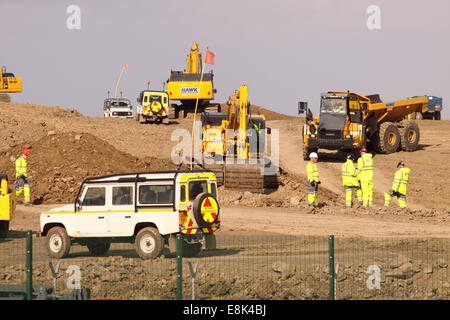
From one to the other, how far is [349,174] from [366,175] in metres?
0.57

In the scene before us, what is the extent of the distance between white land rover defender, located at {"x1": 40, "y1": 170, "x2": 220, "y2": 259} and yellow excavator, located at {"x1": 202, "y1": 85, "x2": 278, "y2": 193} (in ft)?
38.6

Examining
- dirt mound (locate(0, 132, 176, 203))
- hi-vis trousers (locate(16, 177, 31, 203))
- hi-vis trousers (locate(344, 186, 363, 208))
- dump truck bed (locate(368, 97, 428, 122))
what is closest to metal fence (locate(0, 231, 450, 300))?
hi-vis trousers (locate(344, 186, 363, 208))

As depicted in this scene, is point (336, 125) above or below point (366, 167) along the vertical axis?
above

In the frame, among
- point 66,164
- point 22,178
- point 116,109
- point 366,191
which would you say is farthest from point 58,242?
point 116,109

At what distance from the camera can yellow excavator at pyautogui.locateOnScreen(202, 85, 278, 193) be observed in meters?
27.8

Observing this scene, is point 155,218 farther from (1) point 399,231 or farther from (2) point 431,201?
(2) point 431,201

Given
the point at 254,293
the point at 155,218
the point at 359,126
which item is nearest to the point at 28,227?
the point at 155,218

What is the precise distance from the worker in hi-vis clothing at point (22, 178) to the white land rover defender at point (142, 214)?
399 inches

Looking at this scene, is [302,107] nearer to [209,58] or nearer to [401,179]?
[209,58]

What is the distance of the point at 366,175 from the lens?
2391 centimetres

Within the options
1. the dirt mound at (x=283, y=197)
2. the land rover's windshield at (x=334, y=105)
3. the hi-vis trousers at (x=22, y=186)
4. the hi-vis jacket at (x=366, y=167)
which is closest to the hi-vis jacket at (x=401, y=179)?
the hi-vis jacket at (x=366, y=167)

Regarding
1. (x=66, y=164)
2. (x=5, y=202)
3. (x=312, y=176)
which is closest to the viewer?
(x=5, y=202)

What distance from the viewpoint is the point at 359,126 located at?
110 feet
